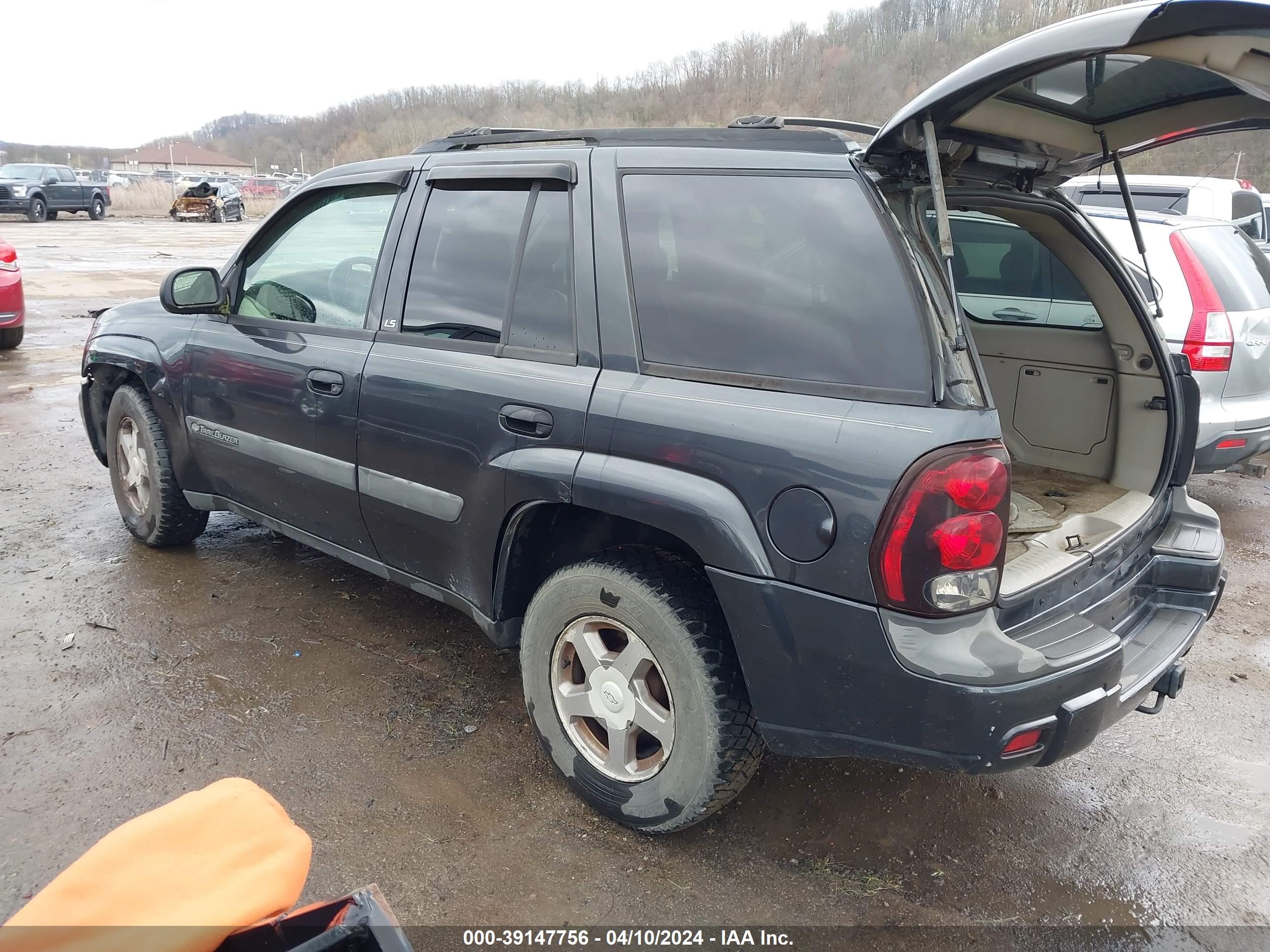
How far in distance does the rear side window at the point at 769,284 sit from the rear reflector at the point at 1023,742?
0.82 m

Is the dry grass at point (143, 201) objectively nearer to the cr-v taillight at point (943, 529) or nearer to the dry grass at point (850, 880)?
the dry grass at point (850, 880)

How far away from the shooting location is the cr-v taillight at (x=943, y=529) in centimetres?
204

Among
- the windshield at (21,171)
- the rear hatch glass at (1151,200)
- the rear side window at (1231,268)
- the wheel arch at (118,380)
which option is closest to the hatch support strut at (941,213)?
the wheel arch at (118,380)

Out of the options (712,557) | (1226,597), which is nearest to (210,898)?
(712,557)

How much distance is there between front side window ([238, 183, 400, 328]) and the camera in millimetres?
3359

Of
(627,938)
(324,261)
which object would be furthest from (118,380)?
(627,938)

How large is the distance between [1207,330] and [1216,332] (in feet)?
0.18

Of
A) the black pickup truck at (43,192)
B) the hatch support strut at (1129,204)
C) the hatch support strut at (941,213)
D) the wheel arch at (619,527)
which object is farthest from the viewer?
the black pickup truck at (43,192)

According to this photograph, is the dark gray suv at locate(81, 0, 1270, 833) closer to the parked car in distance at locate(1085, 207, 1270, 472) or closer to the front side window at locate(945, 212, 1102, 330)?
the front side window at locate(945, 212, 1102, 330)

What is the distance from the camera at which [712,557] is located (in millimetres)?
2297

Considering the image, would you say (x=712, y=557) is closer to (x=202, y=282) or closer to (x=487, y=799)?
(x=487, y=799)

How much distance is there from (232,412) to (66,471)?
9.74ft

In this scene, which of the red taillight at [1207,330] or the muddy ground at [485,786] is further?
the red taillight at [1207,330]

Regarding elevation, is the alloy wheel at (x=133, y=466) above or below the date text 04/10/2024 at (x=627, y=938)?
above
